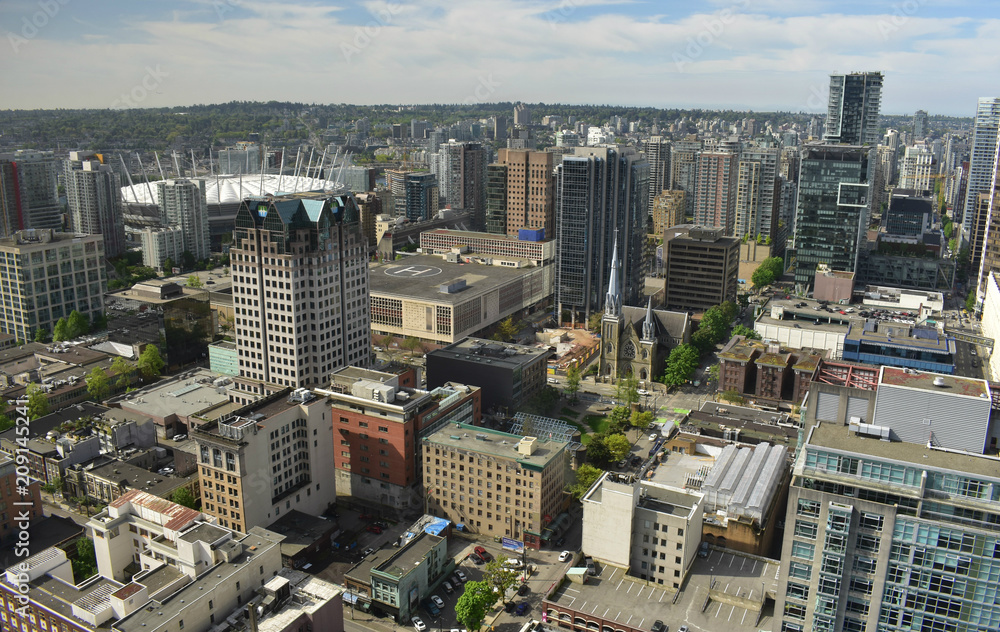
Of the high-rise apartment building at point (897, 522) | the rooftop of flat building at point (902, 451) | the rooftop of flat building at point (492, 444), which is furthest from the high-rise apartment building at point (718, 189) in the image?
the rooftop of flat building at point (902, 451)

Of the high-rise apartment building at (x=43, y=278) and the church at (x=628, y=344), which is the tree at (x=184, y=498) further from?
the high-rise apartment building at (x=43, y=278)

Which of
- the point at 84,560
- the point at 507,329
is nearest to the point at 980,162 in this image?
the point at 507,329

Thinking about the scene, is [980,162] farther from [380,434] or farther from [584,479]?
[380,434]

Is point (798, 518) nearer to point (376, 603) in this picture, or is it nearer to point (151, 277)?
point (376, 603)

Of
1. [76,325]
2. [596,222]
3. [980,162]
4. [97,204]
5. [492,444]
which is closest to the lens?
[492,444]

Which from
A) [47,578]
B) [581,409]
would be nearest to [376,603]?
[47,578]

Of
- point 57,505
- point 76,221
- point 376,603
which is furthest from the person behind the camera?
point 76,221
